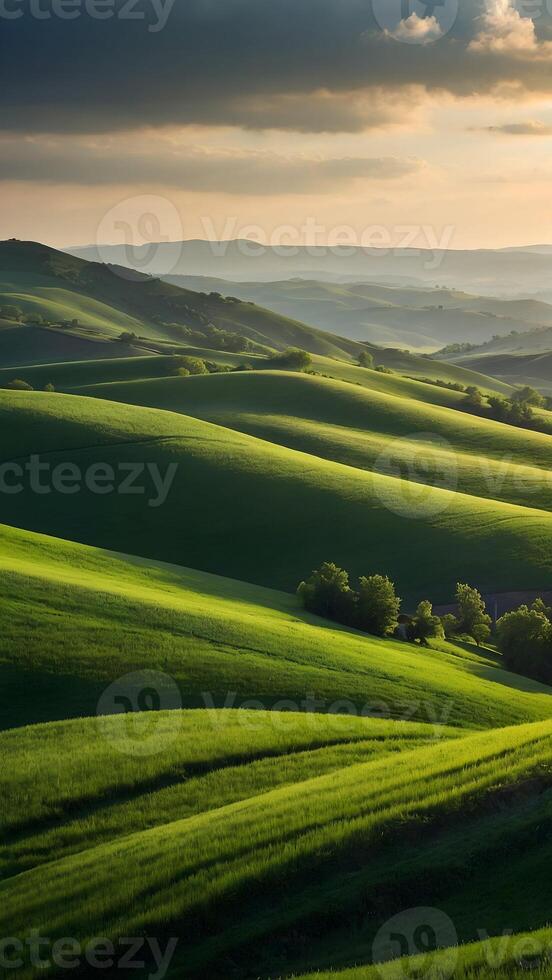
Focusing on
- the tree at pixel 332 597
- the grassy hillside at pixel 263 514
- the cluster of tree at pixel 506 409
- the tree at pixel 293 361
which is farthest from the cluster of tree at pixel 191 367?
the tree at pixel 332 597

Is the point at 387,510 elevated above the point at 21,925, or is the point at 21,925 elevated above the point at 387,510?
the point at 387,510

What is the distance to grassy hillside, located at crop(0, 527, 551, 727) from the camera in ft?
101

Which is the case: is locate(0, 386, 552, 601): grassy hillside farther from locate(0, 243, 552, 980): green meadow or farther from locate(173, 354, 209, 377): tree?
locate(173, 354, 209, 377): tree

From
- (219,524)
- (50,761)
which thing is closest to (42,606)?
(50,761)

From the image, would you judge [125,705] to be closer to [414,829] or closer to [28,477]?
[414,829]

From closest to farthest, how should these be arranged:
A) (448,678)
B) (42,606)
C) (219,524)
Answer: (42,606) → (448,678) → (219,524)

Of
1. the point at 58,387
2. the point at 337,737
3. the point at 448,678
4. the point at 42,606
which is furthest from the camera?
the point at 58,387

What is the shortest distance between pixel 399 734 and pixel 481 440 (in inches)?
3248

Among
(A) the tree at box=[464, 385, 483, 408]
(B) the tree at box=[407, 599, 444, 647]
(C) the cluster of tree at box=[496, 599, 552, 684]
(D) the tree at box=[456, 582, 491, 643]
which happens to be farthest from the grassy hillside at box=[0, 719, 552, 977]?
(A) the tree at box=[464, 385, 483, 408]

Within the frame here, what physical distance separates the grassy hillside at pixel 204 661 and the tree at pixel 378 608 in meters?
2.87

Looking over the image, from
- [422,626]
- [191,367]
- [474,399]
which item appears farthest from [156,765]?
[191,367]

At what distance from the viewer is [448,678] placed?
38.3 m

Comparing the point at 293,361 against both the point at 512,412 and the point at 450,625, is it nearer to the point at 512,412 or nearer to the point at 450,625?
the point at 512,412

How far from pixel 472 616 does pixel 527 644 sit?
21.6 ft
